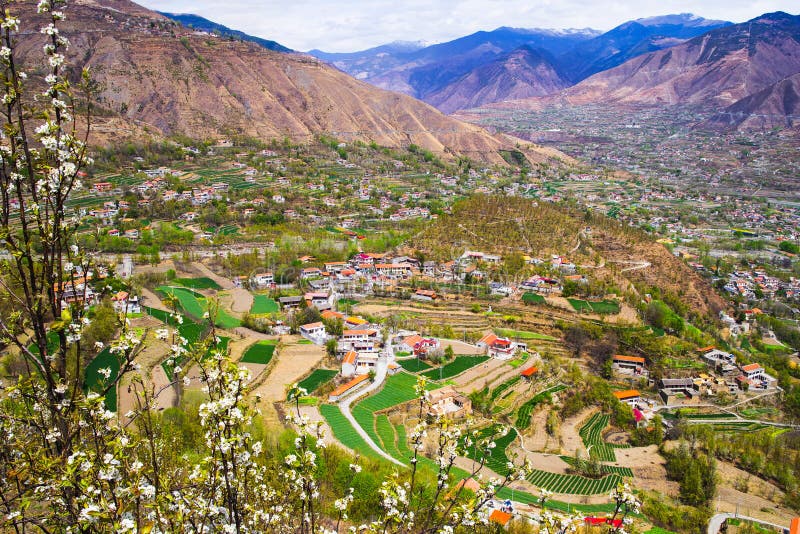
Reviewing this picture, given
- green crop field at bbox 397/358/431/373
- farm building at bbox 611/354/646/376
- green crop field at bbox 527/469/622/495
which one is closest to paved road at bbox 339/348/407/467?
green crop field at bbox 397/358/431/373

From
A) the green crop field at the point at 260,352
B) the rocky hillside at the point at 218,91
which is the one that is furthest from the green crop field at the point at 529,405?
the rocky hillside at the point at 218,91

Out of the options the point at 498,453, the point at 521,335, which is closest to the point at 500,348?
Answer: the point at 521,335

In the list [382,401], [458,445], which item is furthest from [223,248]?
[458,445]

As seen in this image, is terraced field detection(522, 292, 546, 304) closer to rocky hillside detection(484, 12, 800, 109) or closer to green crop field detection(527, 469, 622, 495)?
green crop field detection(527, 469, 622, 495)

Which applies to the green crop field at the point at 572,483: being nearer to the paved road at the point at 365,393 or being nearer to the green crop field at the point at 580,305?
the paved road at the point at 365,393

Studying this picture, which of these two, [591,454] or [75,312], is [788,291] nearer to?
[591,454]
